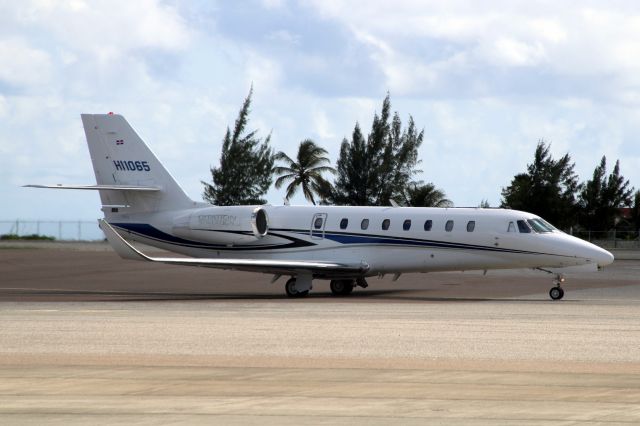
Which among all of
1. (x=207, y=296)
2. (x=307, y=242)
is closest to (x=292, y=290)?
(x=307, y=242)

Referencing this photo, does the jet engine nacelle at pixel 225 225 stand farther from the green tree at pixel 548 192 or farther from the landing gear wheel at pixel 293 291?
the green tree at pixel 548 192

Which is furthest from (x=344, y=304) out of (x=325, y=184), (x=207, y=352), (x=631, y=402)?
(x=325, y=184)

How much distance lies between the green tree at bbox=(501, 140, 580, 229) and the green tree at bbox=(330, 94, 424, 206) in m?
7.24

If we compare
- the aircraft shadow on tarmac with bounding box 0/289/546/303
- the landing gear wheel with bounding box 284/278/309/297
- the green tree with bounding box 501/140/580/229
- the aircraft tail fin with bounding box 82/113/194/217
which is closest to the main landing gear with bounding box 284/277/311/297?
the landing gear wheel with bounding box 284/278/309/297

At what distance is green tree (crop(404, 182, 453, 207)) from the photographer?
76.2 meters

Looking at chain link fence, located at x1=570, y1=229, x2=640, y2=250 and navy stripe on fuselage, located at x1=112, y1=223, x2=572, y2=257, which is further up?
chain link fence, located at x1=570, y1=229, x2=640, y2=250

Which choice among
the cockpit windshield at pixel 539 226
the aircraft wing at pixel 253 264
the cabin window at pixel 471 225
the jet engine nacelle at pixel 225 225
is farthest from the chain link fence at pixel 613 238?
the aircraft wing at pixel 253 264

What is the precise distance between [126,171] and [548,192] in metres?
42.0

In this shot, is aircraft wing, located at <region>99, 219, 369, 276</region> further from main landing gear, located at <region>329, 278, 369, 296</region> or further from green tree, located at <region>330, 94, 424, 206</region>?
green tree, located at <region>330, 94, 424, 206</region>

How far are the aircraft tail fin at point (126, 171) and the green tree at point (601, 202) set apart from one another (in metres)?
50.3

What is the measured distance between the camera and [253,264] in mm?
33219

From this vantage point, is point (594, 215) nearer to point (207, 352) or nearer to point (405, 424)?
point (207, 352)

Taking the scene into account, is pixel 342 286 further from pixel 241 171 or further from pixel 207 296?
pixel 241 171

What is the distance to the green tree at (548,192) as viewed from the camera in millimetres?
74062
